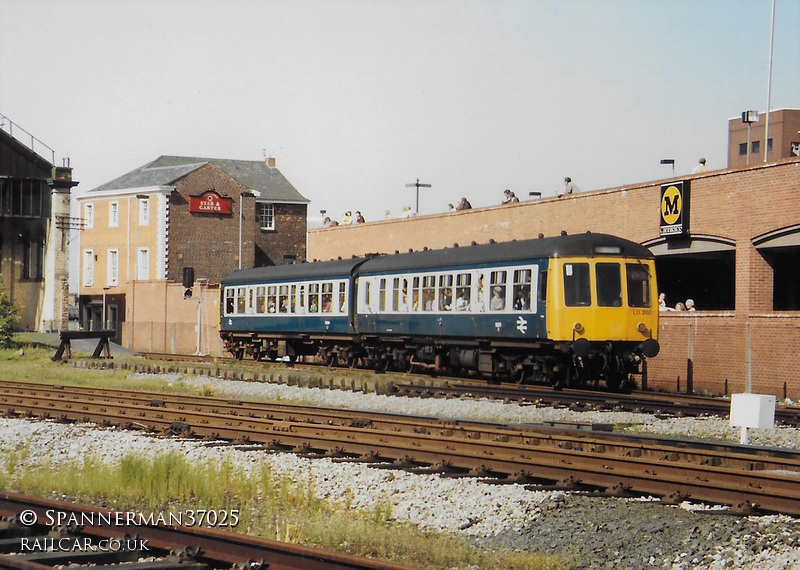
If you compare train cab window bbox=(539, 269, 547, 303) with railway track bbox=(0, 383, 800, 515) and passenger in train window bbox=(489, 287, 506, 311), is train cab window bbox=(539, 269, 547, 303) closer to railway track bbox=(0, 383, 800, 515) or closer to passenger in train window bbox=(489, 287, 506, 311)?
passenger in train window bbox=(489, 287, 506, 311)

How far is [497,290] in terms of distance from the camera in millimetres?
25453

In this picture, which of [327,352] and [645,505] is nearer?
[645,505]

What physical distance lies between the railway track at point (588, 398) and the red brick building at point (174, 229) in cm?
3819

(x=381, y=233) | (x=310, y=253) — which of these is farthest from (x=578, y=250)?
(x=310, y=253)

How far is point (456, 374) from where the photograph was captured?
28656 mm

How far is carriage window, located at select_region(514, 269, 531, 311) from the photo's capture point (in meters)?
24.4

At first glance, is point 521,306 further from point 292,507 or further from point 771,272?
point 292,507

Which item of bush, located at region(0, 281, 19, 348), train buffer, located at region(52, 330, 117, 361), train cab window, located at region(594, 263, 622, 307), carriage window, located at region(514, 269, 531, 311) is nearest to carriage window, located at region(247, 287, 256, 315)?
train buffer, located at region(52, 330, 117, 361)

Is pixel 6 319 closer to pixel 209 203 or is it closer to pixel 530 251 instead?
pixel 209 203

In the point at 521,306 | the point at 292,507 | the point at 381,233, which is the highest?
the point at 381,233

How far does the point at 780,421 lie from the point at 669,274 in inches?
665

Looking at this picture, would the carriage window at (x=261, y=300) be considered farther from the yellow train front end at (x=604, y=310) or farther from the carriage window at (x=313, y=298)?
the yellow train front end at (x=604, y=310)

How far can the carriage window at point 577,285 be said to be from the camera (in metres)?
23.4

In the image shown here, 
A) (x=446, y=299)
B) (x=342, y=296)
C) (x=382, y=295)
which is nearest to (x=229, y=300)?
(x=342, y=296)
